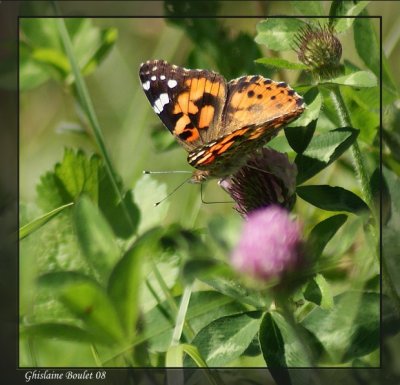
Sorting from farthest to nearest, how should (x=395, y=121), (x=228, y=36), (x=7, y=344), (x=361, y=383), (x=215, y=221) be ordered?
(x=228, y=36)
(x=395, y=121)
(x=7, y=344)
(x=361, y=383)
(x=215, y=221)

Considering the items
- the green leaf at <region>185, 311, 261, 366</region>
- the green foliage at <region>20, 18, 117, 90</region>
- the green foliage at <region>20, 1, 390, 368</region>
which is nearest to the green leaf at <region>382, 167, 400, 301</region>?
the green foliage at <region>20, 1, 390, 368</region>

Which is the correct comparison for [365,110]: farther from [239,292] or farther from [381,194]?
[239,292]

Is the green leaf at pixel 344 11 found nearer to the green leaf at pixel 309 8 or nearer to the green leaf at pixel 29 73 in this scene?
the green leaf at pixel 309 8

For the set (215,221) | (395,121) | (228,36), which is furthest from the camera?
(228,36)

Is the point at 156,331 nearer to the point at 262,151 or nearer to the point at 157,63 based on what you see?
the point at 262,151

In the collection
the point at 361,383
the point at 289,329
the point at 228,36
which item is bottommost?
the point at 361,383

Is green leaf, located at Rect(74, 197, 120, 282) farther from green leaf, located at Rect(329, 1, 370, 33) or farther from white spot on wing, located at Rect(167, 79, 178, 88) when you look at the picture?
green leaf, located at Rect(329, 1, 370, 33)

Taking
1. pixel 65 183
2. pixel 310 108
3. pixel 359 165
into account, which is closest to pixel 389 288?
pixel 359 165

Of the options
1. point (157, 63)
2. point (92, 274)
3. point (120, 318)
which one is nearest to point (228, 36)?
point (157, 63)
